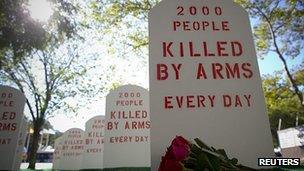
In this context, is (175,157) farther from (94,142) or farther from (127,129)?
(94,142)

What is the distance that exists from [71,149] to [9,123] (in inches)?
300

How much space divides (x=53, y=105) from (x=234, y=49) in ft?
100

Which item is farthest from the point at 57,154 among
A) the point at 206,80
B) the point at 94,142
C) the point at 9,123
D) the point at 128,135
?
the point at 206,80

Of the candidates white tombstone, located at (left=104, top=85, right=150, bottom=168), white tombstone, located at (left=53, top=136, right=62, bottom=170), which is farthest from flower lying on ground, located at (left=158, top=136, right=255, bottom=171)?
white tombstone, located at (left=53, top=136, right=62, bottom=170)

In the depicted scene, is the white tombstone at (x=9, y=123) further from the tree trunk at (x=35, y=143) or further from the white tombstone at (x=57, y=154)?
the tree trunk at (x=35, y=143)

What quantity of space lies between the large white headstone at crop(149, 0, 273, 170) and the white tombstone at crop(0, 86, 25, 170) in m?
9.26

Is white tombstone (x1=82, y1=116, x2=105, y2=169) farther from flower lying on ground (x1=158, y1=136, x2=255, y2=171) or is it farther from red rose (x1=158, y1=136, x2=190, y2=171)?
red rose (x1=158, y1=136, x2=190, y2=171)

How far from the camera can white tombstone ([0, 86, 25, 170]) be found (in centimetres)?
1116

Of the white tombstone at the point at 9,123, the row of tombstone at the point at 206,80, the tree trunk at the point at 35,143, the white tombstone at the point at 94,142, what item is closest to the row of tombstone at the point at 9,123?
the white tombstone at the point at 9,123

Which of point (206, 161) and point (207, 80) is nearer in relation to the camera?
point (206, 161)

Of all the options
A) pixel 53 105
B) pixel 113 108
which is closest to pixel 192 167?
pixel 113 108

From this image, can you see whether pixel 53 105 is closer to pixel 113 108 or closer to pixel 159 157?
pixel 113 108

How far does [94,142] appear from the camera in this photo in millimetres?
15477

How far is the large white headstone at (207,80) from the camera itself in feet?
10.6
